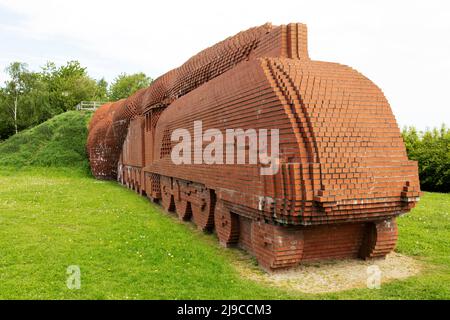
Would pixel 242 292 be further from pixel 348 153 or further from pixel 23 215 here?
pixel 23 215

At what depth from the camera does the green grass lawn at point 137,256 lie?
4816 millimetres

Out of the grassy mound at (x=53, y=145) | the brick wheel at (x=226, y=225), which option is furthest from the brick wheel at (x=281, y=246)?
the grassy mound at (x=53, y=145)

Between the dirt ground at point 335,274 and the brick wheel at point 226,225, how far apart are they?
2.19 feet

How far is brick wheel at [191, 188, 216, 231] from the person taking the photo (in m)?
7.61

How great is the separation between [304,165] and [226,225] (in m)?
2.49

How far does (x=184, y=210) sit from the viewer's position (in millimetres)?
9359

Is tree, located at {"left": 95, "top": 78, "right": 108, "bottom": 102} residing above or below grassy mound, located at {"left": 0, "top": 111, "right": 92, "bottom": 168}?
above

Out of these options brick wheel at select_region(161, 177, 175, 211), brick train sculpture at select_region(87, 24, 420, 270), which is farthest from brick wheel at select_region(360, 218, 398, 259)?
brick wheel at select_region(161, 177, 175, 211)

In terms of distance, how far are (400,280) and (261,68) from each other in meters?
3.47

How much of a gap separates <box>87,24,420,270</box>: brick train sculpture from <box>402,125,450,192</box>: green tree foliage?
12559 millimetres

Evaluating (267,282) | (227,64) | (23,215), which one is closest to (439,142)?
(227,64)

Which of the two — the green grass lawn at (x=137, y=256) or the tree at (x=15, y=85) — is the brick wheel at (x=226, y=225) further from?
the tree at (x=15, y=85)

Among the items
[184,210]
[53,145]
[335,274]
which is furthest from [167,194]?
[53,145]

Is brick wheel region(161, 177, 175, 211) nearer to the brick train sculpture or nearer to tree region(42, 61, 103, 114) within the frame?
the brick train sculpture
